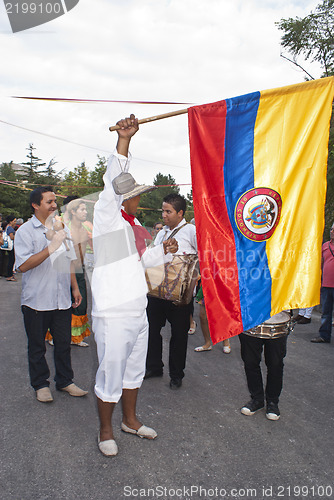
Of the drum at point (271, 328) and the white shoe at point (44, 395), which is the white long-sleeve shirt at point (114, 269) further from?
the white shoe at point (44, 395)

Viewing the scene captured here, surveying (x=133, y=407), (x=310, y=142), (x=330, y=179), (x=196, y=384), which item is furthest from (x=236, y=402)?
(x=330, y=179)

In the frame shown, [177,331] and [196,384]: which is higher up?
[177,331]

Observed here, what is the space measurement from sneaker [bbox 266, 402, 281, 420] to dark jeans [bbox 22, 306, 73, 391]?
6.29 ft

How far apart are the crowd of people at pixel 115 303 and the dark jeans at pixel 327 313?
1.88m

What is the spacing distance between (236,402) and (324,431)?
32.0 inches

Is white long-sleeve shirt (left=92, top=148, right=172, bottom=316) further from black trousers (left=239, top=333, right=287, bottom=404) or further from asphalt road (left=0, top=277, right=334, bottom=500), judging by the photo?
black trousers (left=239, top=333, right=287, bottom=404)

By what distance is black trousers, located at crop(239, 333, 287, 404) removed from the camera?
3326mm

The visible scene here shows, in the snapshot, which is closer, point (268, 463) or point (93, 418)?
point (268, 463)

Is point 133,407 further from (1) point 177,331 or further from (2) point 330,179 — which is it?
(2) point 330,179

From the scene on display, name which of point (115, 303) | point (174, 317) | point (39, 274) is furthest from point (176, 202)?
point (115, 303)

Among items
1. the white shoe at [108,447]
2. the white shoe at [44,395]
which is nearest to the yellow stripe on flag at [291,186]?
the white shoe at [108,447]

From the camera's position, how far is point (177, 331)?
4.07 metres

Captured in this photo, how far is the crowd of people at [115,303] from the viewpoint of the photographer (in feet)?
8.52

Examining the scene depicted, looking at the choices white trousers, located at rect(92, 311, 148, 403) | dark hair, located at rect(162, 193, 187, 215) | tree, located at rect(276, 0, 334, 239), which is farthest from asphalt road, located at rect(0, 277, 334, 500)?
tree, located at rect(276, 0, 334, 239)
